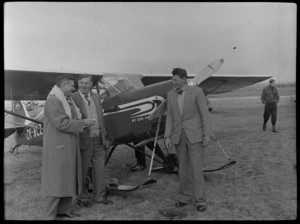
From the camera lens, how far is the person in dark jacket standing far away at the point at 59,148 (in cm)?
351

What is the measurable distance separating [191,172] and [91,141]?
1.42 m

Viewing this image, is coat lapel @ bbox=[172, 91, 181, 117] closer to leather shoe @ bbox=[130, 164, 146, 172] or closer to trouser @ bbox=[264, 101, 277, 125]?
leather shoe @ bbox=[130, 164, 146, 172]

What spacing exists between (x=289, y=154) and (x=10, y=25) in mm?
6314

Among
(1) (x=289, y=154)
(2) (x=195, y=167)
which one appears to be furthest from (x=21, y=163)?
(1) (x=289, y=154)

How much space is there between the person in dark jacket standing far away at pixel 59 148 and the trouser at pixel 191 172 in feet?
4.21

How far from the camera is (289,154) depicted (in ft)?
23.3

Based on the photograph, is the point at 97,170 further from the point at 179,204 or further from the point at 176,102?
the point at 176,102

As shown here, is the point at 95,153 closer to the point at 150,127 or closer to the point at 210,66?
the point at 150,127

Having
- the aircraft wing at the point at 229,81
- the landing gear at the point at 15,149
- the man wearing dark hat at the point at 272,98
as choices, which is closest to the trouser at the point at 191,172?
the aircraft wing at the point at 229,81

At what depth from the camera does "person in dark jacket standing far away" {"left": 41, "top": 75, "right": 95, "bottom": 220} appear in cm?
351

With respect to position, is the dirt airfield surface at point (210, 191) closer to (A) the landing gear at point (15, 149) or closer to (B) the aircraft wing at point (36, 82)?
(A) the landing gear at point (15, 149)

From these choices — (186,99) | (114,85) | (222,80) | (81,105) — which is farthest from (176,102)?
(222,80)

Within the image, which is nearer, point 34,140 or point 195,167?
point 195,167

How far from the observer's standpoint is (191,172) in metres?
4.10
